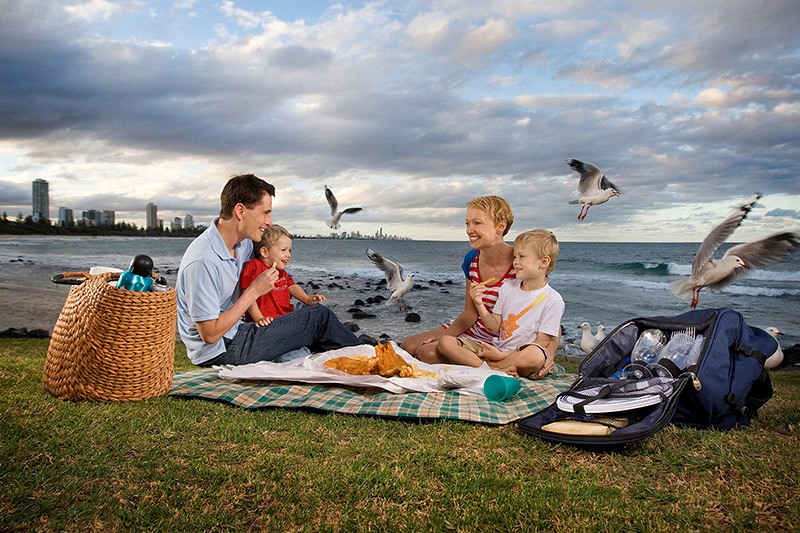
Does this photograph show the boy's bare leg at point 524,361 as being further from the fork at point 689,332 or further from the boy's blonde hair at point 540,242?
the fork at point 689,332

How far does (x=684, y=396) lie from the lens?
357 centimetres

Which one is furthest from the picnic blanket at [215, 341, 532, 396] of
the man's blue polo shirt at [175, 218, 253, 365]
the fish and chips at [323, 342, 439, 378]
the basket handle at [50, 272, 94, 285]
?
the basket handle at [50, 272, 94, 285]

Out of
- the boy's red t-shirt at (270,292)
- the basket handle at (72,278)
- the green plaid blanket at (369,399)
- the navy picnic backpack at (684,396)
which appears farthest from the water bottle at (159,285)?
the navy picnic backpack at (684,396)

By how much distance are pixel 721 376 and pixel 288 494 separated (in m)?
2.70

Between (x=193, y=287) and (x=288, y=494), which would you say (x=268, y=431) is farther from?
(x=193, y=287)

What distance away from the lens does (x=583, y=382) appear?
149 inches

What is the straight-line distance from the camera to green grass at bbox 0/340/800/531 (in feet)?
8.00

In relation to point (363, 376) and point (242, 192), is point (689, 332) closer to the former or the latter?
point (363, 376)

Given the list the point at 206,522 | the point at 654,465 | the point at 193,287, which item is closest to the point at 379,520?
the point at 206,522

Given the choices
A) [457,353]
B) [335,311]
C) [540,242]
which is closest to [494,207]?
[540,242]

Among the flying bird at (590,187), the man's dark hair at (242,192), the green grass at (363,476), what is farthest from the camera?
the flying bird at (590,187)

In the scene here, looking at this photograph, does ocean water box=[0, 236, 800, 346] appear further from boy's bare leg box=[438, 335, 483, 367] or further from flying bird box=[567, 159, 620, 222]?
boy's bare leg box=[438, 335, 483, 367]

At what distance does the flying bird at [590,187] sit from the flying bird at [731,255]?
168 centimetres

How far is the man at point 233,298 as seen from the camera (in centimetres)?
450
